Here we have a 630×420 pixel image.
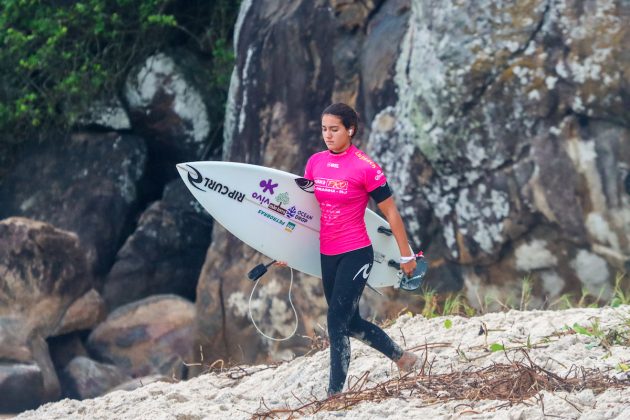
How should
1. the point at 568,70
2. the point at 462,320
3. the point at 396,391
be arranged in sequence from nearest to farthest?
1. the point at 396,391
2. the point at 462,320
3. the point at 568,70

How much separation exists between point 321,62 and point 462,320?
14.0 ft

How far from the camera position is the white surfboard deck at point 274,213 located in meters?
5.36

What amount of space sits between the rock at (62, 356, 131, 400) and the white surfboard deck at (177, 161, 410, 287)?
212 inches

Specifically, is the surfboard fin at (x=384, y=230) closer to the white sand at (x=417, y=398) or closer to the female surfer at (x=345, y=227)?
the female surfer at (x=345, y=227)

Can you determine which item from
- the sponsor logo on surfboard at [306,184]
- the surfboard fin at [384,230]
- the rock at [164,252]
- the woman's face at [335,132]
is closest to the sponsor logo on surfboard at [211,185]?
the sponsor logo on surfboard at [306,184]

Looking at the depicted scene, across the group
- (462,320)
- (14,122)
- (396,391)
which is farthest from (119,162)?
(396,391)

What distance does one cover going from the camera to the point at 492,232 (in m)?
8.02

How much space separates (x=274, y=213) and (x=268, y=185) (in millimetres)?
159

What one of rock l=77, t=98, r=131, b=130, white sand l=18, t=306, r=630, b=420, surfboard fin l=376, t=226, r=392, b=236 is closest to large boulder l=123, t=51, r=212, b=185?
rock l=77, t=98, r=131, b=130

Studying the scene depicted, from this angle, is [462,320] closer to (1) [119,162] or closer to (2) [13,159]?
(1) [119,162]

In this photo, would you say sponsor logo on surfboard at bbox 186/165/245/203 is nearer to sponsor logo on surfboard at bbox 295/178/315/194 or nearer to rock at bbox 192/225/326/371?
sponsor logo on surfboard at bbox 295/178/315/194

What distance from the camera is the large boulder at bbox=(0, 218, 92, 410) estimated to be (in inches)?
398

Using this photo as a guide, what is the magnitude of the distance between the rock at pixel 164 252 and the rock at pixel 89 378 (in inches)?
45.2

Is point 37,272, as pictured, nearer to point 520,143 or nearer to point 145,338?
point 145,338
